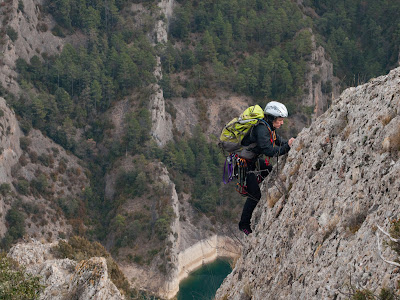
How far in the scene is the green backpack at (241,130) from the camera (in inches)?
344

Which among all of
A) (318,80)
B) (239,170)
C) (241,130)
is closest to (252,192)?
(239,170)

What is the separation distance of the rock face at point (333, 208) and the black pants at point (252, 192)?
486 millimetres

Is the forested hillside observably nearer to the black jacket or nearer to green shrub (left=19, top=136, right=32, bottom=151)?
green shrub (left=19, top=136, right=32, bottom=151)

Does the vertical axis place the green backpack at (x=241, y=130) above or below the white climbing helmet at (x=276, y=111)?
below

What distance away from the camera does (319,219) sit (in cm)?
611

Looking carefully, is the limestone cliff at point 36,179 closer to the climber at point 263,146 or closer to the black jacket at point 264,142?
the climber at point 263,146

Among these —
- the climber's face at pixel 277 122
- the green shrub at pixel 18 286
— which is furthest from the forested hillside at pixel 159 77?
the climber's face at pixel 277 122

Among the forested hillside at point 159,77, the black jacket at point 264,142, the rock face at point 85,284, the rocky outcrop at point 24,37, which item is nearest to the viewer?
the black jacket at point 264,142

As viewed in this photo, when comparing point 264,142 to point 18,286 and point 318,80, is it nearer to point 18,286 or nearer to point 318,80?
point 18,286

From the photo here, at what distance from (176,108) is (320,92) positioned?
28201mm

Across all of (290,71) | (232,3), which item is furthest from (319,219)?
(232,3)

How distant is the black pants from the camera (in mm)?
9000

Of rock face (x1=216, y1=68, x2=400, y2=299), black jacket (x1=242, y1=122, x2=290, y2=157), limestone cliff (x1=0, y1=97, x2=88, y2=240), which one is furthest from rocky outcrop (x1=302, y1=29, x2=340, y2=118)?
rock face (x1=216, y1=68, x2=400, y2=299)

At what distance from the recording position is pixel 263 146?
8.48 m
